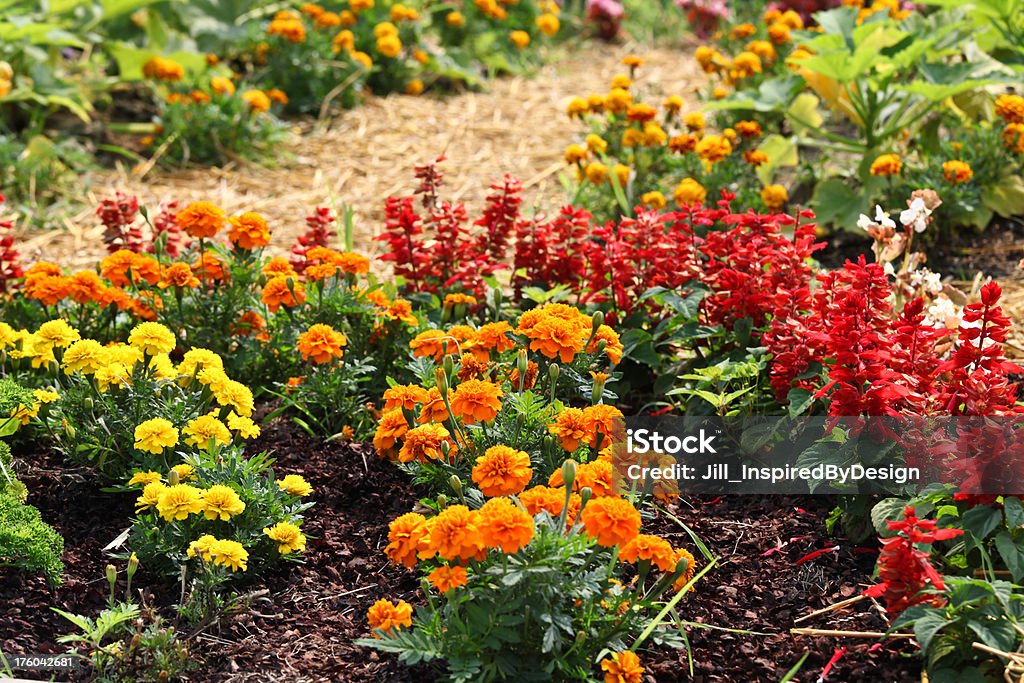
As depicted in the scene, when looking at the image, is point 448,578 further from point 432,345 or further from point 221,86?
point 221,86

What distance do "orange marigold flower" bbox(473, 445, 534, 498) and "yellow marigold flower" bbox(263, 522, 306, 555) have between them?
1.64 ft

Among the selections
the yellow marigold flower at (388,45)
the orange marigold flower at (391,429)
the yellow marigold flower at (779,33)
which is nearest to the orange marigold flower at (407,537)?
the orange marigold flower at (391,429)

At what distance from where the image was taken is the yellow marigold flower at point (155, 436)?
259 centimetres

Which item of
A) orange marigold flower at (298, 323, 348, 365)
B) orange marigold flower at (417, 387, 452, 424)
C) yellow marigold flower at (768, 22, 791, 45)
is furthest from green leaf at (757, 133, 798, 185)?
orange marigold flower at (417, 387, 452, 424)

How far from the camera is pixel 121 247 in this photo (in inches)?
145

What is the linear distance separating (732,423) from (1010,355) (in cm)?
99

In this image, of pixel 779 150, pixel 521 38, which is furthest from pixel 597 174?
pixel 521 38

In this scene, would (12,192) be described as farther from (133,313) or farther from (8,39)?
(133,313)

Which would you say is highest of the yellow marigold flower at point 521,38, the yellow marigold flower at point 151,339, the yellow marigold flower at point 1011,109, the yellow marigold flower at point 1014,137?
the yellow marigold flower at point 1011,109

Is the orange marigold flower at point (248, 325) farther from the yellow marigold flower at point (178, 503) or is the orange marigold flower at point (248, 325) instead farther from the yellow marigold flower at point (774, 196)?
the yellow marigold flower at point (774, 196)

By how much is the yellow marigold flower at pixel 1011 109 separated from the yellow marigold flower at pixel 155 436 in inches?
→ 116

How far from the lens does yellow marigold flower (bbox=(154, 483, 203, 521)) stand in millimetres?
2412

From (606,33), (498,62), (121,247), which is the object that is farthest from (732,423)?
(606,33)

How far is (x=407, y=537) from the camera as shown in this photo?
2.20m
